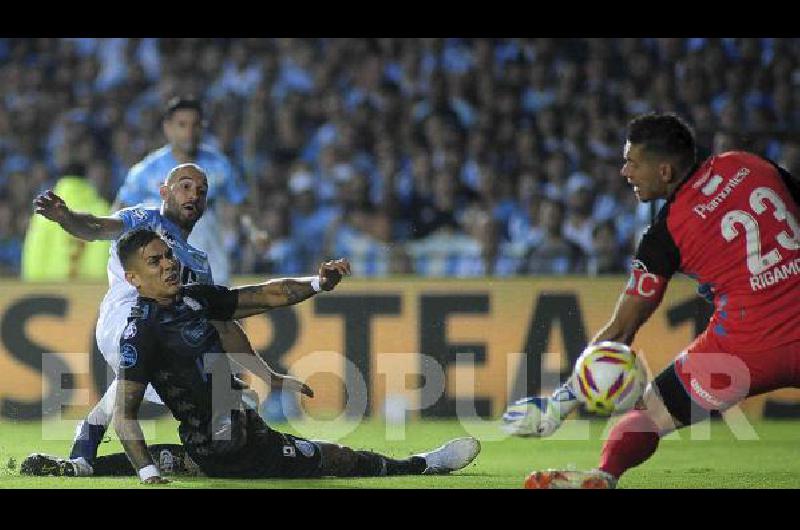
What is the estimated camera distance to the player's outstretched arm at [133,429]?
7.39m

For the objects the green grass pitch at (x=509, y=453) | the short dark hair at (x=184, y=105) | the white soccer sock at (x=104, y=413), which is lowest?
the green grass pitch at (x=509, y=453)

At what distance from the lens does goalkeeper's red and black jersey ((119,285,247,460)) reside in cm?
749

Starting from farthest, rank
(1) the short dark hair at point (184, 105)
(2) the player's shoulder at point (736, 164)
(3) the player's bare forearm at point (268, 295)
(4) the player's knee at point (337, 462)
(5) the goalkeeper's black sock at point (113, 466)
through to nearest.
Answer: (1) the short dark hair at point (184, 105) < (5) the goalkeeper's black sock at point (113, 466) < (4) the player's knee at point (337, 462) < (3) the player's bare forearm at point (268, 295) < (2) the player's shoulder at point (736, 164)

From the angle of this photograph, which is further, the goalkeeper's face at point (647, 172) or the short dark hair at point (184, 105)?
the short dark hair at point (184, 105)

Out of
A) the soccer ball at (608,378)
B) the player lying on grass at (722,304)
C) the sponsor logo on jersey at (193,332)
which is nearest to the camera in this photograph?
the soccer ball at (608,378)

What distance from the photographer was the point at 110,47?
1595 centimetres

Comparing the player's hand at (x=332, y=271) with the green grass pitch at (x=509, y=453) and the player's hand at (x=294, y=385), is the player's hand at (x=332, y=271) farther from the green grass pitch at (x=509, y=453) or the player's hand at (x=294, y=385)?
the green grass pitch at (x=509, y=453)

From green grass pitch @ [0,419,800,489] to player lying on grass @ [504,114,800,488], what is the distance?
79cm

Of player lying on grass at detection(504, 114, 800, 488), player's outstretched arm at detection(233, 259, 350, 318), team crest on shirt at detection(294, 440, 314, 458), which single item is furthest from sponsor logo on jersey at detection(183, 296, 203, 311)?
player lying on grass at detection(504, 114, 800, 488)

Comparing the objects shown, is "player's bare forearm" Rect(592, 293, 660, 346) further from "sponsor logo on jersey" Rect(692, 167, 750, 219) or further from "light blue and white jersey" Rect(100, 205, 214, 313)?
"light blue and white jersey" Rect(100, 205, 214, 313)

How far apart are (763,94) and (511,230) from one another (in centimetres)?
296

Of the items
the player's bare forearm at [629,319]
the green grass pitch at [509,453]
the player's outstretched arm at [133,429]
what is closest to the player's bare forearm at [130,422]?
the player's outstretched arm at [133,429]

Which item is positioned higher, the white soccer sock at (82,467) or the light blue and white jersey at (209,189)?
the light blue and white jersey at (209,189)

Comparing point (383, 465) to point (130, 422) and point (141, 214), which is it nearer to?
point (130, 422)
